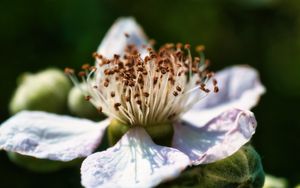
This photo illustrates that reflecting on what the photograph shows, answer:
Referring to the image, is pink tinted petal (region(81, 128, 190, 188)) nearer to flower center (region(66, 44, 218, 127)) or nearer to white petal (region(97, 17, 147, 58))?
flower center (region(66, 44, 218, 127))

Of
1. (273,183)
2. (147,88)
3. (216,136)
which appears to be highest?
(147,88)

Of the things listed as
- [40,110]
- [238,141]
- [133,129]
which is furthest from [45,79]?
[238,141]

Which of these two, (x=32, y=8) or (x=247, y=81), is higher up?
(x=32, y=8)

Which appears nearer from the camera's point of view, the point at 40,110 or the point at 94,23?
the point at 40,110

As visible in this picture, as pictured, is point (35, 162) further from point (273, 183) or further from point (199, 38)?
point (199, 38)

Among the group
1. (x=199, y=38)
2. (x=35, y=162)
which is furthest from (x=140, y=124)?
(x=199, y=38)

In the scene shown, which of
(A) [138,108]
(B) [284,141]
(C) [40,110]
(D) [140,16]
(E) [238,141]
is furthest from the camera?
(D) [140,16]

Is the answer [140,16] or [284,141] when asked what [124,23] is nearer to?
[140,16]
